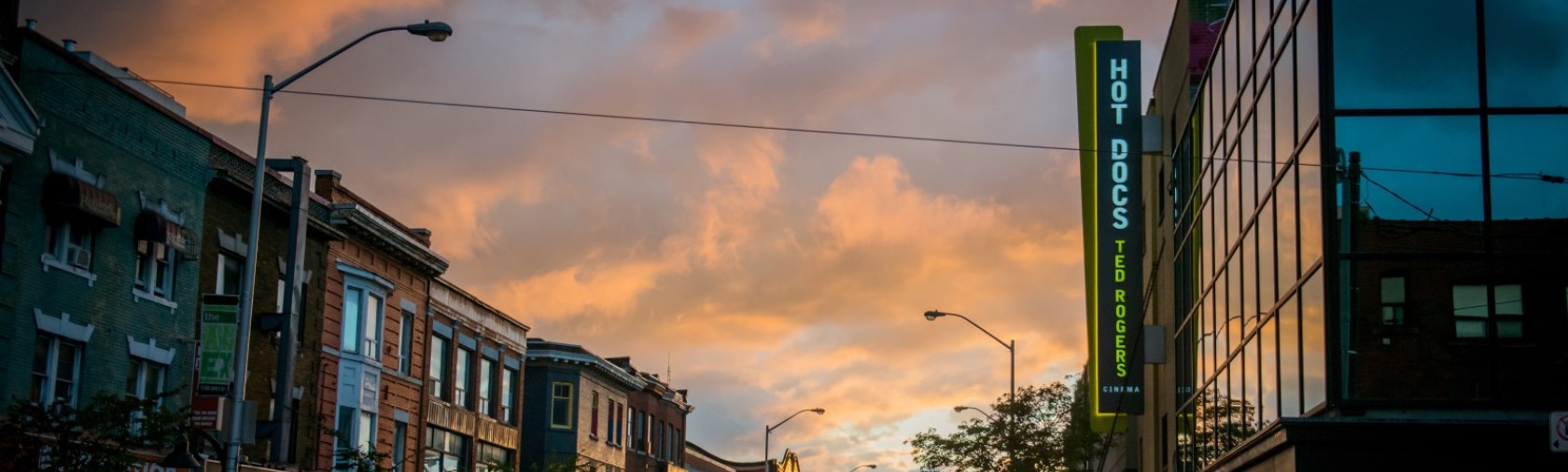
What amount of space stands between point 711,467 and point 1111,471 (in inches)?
2012

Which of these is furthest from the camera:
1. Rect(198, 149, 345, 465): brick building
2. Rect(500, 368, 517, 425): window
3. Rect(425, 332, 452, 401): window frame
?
Rect(500, 368, 517, 425): window

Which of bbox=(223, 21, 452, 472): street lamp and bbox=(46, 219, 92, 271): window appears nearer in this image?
bbox=(223, 21, 452, 472): street lamp

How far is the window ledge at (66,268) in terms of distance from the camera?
29984mm

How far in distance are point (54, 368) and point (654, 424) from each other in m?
54.3

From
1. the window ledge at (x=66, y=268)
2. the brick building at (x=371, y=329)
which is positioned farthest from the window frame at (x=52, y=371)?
the brick building at (x=371, y=329)

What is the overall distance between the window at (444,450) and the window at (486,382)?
2318 mm

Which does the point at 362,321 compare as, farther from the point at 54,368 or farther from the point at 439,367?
the point at 54,368

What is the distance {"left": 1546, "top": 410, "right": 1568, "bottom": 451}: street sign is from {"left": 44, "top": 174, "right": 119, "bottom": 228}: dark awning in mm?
25014

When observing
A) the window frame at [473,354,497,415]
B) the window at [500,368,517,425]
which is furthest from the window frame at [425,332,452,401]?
the window at [500,368,517,425]

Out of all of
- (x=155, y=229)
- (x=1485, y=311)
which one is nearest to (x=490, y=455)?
(x=155, y=229)

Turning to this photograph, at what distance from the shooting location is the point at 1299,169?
20.2m

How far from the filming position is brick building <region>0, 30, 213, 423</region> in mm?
29219

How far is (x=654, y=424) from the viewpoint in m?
83.8

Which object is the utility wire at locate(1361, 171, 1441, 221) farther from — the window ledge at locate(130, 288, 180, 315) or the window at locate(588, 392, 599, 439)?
the window at locate(588, 392, 599, 439)
